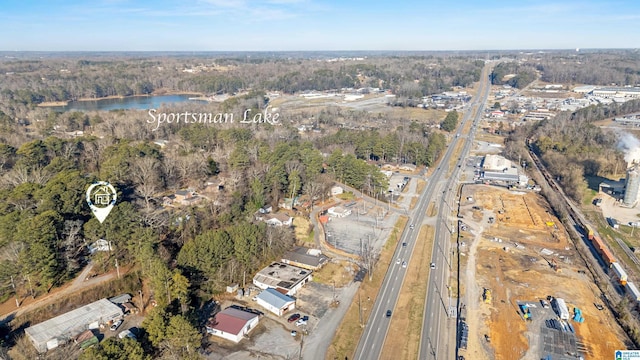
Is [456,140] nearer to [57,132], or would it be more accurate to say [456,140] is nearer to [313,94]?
[313,94]

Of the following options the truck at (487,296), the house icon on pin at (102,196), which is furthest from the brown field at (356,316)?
the house icon on pin at (102,196)

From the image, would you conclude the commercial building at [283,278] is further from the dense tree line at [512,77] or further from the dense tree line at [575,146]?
the dense tree line at [512,77]

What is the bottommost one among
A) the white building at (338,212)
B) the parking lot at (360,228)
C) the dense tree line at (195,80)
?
the parking lot at (360,228)

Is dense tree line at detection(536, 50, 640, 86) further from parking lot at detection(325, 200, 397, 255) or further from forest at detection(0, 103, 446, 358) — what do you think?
parking lot at detection(325, 200, 397, 255)

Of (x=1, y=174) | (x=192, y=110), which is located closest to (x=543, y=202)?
(x=1, y=174)

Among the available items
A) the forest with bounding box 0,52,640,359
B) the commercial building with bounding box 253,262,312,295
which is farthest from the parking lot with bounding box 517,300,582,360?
the forest with bounding box 0,52,640,359

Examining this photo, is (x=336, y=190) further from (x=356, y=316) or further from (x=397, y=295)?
(x=356, y=316)
